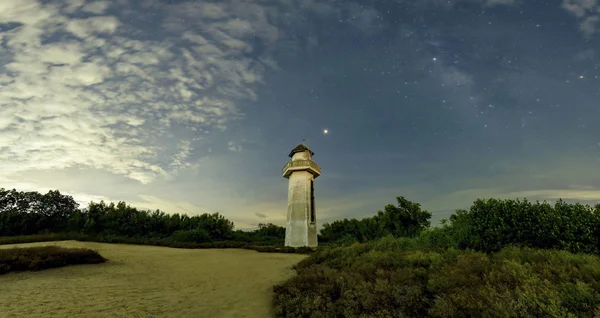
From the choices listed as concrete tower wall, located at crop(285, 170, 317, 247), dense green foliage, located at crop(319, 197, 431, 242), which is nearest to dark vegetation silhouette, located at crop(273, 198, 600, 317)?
concrete tower wall, located at crop(285, 170, 317, 247)

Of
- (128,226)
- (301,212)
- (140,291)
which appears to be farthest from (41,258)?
(128,226)

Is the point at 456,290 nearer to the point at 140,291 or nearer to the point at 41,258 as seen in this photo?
the point at 140,291

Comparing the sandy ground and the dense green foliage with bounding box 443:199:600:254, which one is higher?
the dense green foliage with bounding box 443:199:600:254

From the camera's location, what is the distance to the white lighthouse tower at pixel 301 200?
27766 mm

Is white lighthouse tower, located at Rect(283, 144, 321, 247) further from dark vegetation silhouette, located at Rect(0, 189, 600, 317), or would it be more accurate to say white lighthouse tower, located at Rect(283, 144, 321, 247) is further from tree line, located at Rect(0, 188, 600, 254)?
tree line, located at Rect(0, 188, 600, 254)

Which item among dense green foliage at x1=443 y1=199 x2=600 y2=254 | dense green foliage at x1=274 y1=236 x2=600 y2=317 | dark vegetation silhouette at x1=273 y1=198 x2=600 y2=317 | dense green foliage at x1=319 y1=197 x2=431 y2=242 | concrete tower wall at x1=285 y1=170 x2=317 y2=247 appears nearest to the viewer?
dense green foliage at x1=274 y1=236 x2=600 y2=317

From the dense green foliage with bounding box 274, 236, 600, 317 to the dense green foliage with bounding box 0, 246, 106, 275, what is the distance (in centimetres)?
1244

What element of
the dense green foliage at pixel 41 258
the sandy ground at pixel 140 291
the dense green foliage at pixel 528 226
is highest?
the dense green foliage at pixel 528 226

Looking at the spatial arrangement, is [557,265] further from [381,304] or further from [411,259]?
[381,304]

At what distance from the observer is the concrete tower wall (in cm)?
2769

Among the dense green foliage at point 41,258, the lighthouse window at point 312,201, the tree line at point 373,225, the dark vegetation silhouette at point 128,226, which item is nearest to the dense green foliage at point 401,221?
the tree line at point 373,225

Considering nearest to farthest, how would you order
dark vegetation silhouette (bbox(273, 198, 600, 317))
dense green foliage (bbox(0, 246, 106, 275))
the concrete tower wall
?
1. dark vegetation silhouette (bbox(273, 198, 600, 317))
2. dense green foliage (bbox(0, 246, 106, 275))
3. the concrete tower wall

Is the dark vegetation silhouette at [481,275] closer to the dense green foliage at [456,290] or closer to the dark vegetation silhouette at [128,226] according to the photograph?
the dense green foliage at [456,290]

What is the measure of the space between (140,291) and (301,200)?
1944 cm
